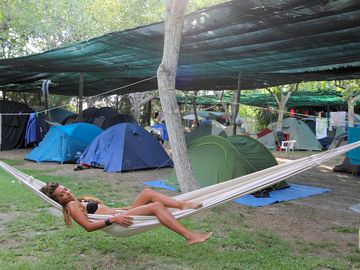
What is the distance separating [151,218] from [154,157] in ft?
17.7

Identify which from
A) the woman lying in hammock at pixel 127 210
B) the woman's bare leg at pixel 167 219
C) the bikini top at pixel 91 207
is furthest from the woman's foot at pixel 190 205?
the bikini top at pixel 91 207

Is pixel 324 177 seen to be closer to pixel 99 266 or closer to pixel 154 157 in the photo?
pixel 154 157

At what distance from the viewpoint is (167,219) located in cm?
261

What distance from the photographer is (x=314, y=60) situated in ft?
21.4

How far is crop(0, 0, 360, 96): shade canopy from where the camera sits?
420 centimetres

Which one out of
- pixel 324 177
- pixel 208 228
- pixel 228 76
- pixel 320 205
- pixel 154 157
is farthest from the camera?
pixel 228 76

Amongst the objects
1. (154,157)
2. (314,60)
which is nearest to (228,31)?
(314,60)

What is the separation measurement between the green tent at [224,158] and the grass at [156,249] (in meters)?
1.53

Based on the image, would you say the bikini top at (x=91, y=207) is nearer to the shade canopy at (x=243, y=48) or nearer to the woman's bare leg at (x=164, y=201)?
the woman's bare leg at (x=164, y=201)

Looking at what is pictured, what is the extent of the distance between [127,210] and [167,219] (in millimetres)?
355

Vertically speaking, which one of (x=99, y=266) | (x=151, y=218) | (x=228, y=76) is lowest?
(x=99, y=266)

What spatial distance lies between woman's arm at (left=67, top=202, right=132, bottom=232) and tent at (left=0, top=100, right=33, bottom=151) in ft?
30.6

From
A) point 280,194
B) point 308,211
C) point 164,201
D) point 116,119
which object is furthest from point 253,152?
point 116,119

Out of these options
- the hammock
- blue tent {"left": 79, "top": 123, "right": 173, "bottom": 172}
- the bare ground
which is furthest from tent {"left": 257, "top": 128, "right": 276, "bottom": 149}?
the hammock
